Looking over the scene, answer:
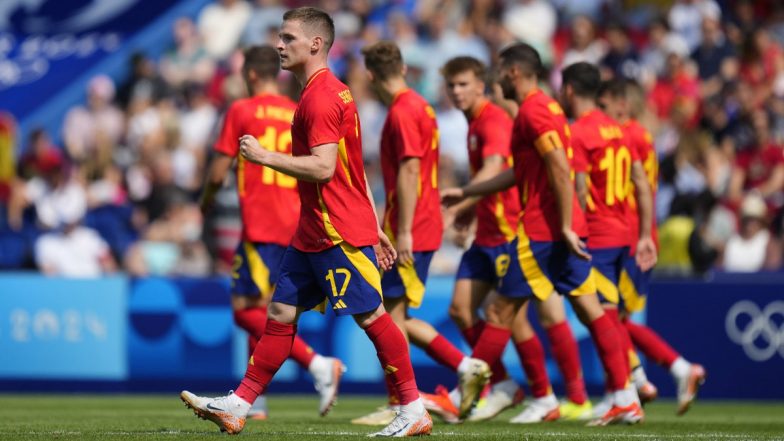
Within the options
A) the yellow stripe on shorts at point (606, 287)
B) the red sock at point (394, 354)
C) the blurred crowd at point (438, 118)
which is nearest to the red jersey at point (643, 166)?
the yellow stripe on shorts at point (606, 287)

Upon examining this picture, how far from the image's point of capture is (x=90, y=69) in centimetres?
2172

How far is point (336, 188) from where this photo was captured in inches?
322

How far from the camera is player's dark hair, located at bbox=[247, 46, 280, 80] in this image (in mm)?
10945

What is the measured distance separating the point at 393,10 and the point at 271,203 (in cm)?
1107

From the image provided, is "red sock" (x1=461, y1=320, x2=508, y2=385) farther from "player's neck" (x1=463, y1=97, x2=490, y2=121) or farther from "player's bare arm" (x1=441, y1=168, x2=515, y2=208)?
"player's neck" (x1=463, y1=97, x2=490, y2=121)

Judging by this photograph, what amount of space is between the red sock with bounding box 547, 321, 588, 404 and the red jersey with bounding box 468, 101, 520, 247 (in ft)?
2.50

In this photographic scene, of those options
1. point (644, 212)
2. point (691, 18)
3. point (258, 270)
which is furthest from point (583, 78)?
point (691, 18)

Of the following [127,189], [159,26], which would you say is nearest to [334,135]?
[127,189]

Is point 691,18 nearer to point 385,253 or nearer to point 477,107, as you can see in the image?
point 477,107

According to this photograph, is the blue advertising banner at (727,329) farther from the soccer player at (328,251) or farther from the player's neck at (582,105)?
the soccer player at (328,251)

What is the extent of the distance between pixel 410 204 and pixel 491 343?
113 cm

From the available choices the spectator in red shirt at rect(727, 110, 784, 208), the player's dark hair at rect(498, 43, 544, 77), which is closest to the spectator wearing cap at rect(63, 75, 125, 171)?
the spectator in red shirt at rect(727, 110, 784, 208)

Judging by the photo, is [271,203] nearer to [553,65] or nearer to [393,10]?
[553,65]

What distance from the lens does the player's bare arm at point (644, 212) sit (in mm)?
11141
